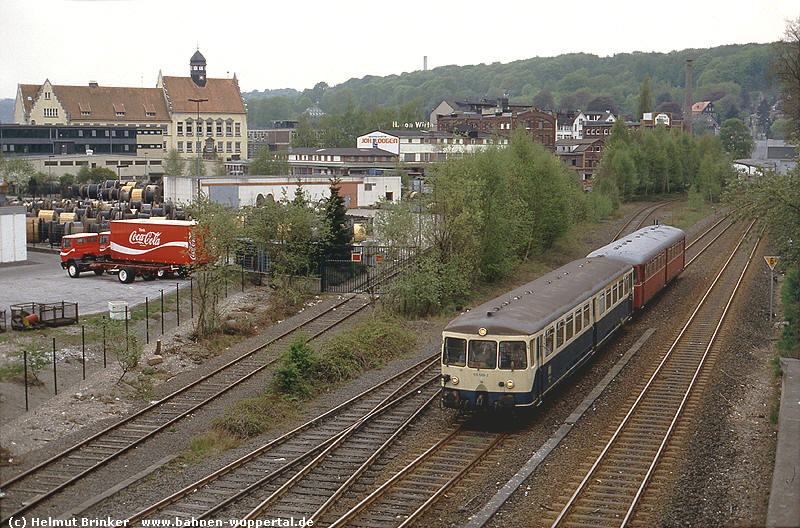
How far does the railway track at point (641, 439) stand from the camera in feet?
49.5

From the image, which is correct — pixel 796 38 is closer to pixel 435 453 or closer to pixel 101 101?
pixel 435 453

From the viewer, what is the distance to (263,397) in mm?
22266

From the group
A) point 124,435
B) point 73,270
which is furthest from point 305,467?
point 73,270

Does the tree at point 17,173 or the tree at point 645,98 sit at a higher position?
the tree at point 645,98

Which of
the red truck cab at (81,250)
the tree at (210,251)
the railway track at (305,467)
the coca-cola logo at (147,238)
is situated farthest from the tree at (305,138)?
the railway track at (305,467)

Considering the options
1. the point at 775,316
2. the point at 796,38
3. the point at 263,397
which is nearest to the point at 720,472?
the point at 263,397

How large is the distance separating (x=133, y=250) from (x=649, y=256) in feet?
78.6

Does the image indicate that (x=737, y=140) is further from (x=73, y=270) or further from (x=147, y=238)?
(x=73, y=270)

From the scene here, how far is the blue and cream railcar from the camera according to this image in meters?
19.2

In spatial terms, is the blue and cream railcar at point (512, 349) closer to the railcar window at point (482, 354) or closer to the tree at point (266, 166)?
the railcar window at point (482, 354)

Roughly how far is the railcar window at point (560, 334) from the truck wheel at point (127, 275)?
80.0ft

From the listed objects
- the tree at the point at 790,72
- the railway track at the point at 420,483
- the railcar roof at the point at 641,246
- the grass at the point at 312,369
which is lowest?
the railway track at the point at 420,483

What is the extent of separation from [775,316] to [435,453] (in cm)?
2101

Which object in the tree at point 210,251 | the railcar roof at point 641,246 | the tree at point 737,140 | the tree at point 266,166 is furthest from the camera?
the tree at point 737,140
